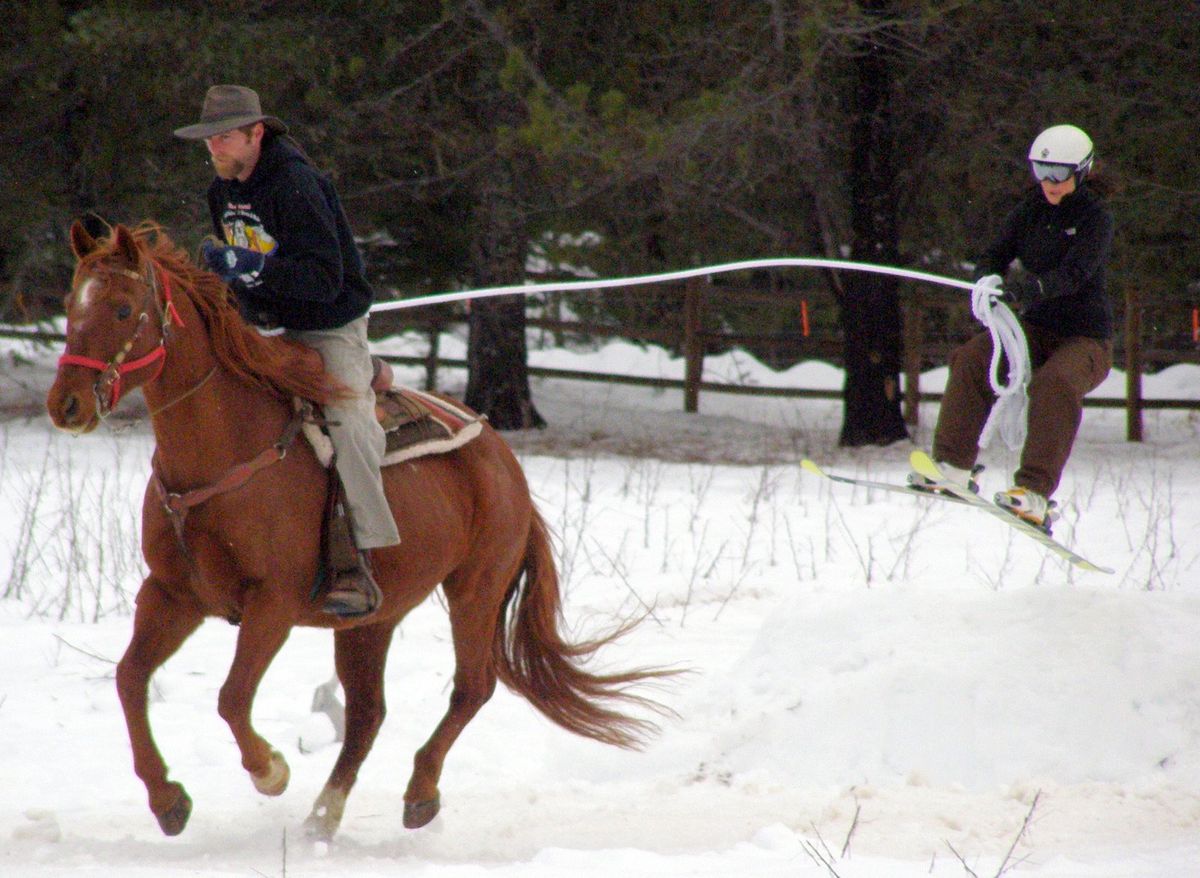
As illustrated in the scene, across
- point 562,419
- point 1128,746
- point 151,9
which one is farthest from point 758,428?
point 1128,746

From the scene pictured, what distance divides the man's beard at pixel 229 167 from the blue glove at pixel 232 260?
0.29 meters

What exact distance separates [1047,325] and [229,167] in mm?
3868

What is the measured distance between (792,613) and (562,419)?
10.5 m

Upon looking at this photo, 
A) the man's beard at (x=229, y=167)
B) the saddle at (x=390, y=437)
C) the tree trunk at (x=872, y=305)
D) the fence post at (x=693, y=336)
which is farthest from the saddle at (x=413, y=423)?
the fence post at (x=693, y=336)

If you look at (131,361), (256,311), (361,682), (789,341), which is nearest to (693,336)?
(789,341)

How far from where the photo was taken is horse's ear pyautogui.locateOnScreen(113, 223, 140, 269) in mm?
A: 3805

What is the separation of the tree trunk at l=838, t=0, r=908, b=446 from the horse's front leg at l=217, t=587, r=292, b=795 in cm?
1069

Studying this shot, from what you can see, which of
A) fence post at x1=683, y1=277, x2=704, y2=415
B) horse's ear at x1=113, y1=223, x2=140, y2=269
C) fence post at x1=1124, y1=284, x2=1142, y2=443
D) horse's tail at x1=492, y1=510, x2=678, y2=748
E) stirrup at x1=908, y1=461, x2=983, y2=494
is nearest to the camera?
horse's ear at x1=113, y1=223, x2=140, y2=269

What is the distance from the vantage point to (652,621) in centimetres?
732

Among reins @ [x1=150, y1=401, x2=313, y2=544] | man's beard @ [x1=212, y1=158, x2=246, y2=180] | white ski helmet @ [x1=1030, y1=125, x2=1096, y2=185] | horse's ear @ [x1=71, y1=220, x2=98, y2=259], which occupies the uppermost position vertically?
white ski helmet @ [x1=1030, y1=125, x2=1096, y2=185]

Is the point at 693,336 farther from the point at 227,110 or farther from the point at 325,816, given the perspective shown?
the point at 227,110

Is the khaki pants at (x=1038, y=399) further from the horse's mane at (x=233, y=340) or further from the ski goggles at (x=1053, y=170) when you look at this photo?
the horse's mane at (x=233, y=340)

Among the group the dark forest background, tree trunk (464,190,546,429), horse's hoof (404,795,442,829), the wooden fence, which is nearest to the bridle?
horse's hoof (404,795,442,829)

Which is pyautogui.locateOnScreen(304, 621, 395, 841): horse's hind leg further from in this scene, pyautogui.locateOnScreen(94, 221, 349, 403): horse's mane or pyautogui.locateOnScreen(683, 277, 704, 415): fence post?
pyautogui.locateOnScreen(683, 277, 704, 415): fence post
